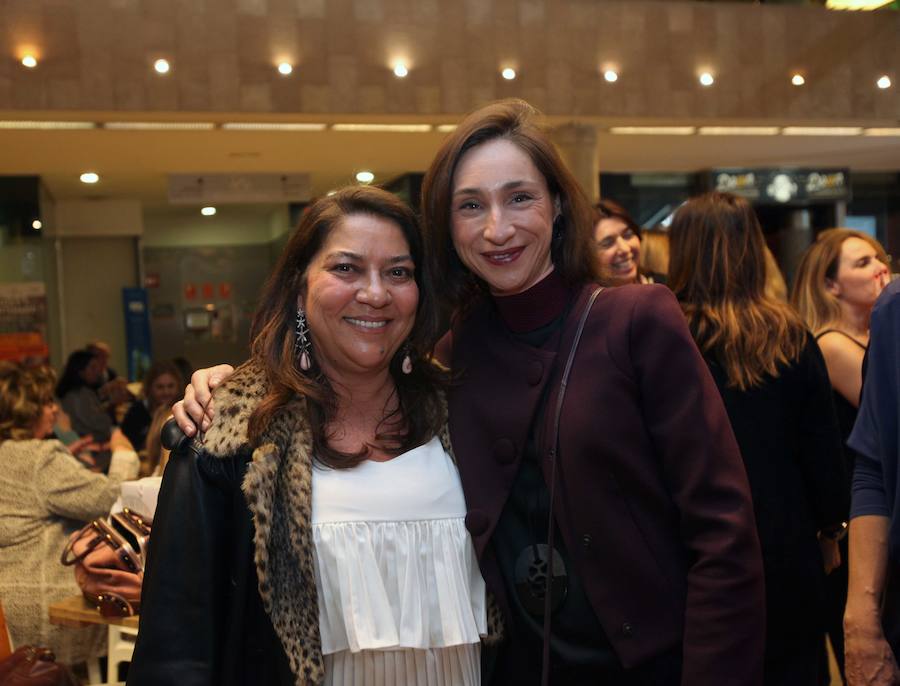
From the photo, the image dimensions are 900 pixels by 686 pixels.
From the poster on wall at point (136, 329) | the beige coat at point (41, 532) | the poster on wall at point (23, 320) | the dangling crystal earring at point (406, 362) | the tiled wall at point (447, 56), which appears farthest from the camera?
the poster on wall at point (136, 329)

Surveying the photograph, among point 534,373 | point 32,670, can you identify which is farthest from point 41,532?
point 534,373

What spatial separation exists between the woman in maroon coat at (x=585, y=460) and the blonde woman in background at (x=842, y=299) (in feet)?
6.74

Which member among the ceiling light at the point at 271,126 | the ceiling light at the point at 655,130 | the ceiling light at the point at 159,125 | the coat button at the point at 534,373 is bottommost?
the coat button at the point at 534,373

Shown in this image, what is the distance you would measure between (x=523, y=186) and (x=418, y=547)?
2.46 feet

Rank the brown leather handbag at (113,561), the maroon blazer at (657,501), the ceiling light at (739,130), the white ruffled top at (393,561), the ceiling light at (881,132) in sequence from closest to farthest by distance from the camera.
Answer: the maroon blazer at (657,501)
the white ruffled top at (393,561)
the brown leather handbag at (113,561)
the ceiling light at (739,130)
the ceiling light at (881,132)

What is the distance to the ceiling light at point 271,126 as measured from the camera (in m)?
9.73

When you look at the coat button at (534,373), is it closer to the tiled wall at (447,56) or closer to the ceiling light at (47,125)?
the tiled wall at (447,56)

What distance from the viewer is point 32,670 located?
2887 mm

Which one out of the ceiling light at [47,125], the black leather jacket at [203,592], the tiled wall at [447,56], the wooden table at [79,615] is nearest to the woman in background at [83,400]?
the ceiling light at [47,125]

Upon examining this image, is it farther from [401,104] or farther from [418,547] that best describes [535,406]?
[401,104]

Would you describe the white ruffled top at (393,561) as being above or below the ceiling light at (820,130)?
below

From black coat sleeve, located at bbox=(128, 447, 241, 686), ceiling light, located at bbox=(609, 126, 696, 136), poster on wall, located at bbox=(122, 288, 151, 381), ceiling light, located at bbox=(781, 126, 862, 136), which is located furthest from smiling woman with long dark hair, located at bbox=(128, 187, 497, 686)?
poster on wall, located at bbox=(122, 288, 151, 381)

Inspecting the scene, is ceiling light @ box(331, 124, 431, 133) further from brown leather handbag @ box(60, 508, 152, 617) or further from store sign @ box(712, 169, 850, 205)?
brown leather handbag @ box(60, 508, 152, 617)

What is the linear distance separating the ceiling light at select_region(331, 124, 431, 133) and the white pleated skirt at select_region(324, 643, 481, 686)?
863 centimetres
